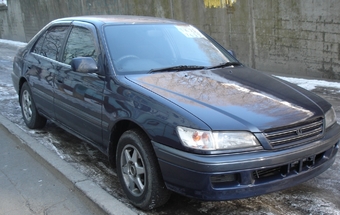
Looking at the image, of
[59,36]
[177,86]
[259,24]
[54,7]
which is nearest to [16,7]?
[54,7]

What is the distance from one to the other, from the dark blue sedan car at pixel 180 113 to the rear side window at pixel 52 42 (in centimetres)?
7

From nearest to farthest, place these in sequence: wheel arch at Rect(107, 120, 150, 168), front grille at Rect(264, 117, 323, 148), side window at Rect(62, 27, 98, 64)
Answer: front grille at Rect(264, 117, 323, 148) < wheel arch at Rect(107, 120, 150, 168) < side window at Rect(62, 27, 98, 64)

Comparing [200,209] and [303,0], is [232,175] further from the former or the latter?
[303,0]

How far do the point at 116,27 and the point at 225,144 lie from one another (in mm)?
2071

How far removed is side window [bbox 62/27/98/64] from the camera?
4.31m

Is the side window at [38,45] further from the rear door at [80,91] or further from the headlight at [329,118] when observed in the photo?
the headlight at [329,118]

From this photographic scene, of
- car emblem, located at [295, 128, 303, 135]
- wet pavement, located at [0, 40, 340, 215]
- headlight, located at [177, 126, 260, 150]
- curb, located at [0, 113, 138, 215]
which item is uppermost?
headlight, located at [177, 126, 260, 150]

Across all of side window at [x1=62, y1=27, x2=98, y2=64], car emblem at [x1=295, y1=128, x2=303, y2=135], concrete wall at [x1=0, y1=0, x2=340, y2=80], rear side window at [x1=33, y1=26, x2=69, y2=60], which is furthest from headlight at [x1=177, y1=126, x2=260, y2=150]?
concrete wall at [x1=0, y1=0, x2=340, y2=80]

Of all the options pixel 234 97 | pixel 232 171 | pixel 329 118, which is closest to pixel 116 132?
pixel 234 97

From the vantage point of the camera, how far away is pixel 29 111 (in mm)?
5875

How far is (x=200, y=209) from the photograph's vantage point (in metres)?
3.48

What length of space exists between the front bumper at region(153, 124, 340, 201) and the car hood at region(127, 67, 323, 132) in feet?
0.76

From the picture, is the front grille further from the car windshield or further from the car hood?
the car windshield

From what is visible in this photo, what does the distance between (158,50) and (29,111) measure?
264 centimetres
